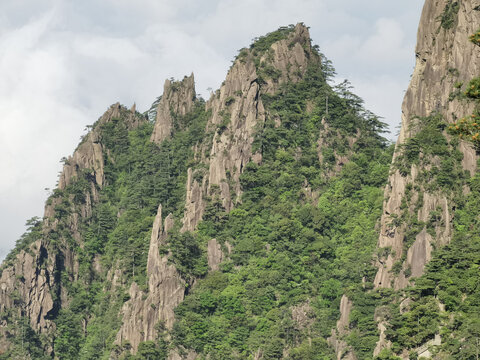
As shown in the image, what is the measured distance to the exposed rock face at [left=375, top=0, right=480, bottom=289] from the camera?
318ft

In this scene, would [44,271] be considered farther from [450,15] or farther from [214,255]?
[450,15]

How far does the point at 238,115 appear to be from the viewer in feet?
430

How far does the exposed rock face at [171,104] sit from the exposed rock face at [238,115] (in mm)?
12555

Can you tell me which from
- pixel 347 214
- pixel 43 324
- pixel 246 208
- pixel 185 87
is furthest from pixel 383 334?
pixel 185 87

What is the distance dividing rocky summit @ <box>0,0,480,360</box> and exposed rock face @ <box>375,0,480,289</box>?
20 cm

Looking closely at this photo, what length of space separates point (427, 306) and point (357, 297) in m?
16.0

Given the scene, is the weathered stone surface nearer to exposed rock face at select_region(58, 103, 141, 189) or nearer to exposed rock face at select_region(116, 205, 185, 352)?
exposed rock face at select_region(116, 205, 185, 352)

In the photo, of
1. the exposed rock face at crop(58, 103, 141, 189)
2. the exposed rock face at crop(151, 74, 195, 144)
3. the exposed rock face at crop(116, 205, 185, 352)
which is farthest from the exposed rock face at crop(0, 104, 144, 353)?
the exposed rock face at crop(116, 205, 185, 352)

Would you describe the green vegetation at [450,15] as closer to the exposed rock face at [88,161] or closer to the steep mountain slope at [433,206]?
the steep mountain slope at [433,206]

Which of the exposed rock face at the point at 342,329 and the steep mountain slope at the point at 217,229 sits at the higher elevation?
the steep mountain slope at the point at 217,229

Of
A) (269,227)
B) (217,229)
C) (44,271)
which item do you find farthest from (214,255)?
(44,271)

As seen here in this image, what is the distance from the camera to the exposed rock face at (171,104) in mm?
154125

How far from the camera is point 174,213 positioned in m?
132

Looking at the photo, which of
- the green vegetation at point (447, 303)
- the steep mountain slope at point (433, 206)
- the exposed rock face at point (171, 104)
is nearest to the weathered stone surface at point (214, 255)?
the steep mountain slope at point (433, 206)
